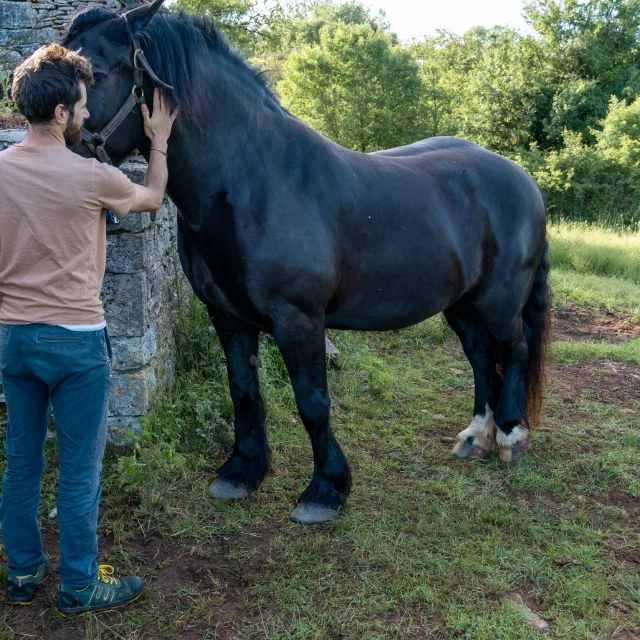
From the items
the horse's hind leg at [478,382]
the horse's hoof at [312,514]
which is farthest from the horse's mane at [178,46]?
the horse's hind leg at [478,382]

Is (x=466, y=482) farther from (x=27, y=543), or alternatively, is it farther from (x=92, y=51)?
(x=92, y=51)

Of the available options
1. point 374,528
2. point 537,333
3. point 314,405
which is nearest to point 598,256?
point 537,333

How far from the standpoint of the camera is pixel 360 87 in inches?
806

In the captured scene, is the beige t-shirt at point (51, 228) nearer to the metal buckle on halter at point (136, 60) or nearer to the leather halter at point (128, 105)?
the leather halter at point (128, 105)

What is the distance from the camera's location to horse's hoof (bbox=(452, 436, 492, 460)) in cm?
386

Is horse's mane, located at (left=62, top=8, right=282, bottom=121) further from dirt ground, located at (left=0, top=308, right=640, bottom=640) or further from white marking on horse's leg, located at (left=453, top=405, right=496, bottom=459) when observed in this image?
white marking on horse's leg, located at (left=453, top=405, right=496, bottom=459)

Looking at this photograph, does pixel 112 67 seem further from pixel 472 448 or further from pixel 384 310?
pixel 472 448

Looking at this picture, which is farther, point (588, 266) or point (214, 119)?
point (588, 266)

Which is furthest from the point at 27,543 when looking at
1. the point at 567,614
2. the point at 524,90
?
the point at 524,90

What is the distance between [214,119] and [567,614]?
8.47 feet

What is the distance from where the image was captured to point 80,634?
7.47 ft

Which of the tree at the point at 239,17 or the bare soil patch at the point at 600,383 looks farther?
the tree at the point at 239,17

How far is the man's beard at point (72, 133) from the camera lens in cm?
203

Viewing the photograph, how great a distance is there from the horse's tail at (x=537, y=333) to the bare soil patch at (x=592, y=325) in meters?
2.71
